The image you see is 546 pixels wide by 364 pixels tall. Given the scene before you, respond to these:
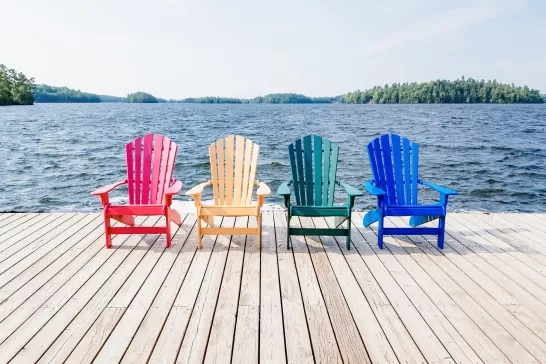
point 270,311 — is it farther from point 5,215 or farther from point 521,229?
point 5,215

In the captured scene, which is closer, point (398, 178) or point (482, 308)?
point (482, 308)

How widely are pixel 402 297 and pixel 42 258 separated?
2.78 m

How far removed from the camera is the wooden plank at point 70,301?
1.94 m

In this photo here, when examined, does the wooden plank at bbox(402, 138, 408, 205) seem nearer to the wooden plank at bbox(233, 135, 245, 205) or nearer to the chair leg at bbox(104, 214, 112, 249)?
the wooden plank at bbox(233, 135, 245, 205)

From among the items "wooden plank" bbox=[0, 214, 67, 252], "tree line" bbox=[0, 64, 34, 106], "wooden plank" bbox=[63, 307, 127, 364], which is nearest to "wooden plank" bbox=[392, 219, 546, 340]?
"wooden plank" bbox=[63, 307, 127, 364]

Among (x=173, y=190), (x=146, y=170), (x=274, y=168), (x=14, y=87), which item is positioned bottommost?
(x=274, y=168)

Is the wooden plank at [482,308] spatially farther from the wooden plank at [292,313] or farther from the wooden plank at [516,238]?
the wooden plank at [292,313]

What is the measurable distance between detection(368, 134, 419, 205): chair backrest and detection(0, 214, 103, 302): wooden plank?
2.79m

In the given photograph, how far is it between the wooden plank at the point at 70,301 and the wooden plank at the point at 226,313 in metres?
0.74

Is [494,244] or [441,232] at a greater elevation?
[441,232]

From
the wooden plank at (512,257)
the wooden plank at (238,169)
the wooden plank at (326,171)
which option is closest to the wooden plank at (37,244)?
the wooden plank at (238,169)

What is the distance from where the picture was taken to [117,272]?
111 inches

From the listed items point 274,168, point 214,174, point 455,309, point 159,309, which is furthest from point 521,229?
point 274,168

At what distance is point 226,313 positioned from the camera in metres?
2.25
